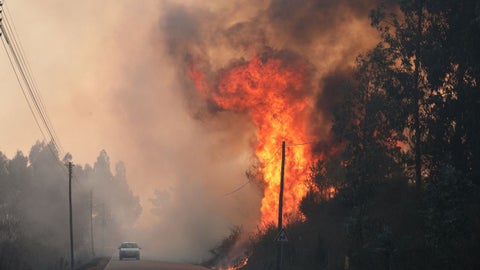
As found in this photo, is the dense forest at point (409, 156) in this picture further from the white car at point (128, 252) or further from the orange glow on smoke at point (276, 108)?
A: the white car at point (128, 252)

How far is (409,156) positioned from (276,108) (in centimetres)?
1228

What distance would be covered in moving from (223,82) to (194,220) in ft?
195

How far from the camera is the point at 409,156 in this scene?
4359 cm

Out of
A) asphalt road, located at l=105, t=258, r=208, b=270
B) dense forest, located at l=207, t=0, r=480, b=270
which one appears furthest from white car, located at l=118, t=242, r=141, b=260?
dense forest, located at l=207, t=0, r=480, b=270

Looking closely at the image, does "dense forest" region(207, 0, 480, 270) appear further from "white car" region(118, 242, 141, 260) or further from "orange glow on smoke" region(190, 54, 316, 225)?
"white car" region(118, 242, 141, 260)

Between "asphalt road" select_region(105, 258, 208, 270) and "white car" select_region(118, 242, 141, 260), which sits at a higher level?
"white car" select_region(118, 242, 141, 260)

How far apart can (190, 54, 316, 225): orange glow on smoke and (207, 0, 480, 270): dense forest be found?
2.01 meters

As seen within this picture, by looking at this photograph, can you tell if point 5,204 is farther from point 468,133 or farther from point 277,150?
point 468,133

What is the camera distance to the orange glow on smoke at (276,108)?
52.1 metres

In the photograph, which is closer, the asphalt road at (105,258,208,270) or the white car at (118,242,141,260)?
the asphalt road at (105,258,208,270)

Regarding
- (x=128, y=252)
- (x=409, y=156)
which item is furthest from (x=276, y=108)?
(x=128, y=252)

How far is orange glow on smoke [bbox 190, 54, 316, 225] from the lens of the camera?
52094 mm

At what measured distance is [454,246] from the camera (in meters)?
30.8

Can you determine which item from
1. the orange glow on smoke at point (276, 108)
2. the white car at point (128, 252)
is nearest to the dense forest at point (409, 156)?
the orange glow on smoke at point (276, 108)
